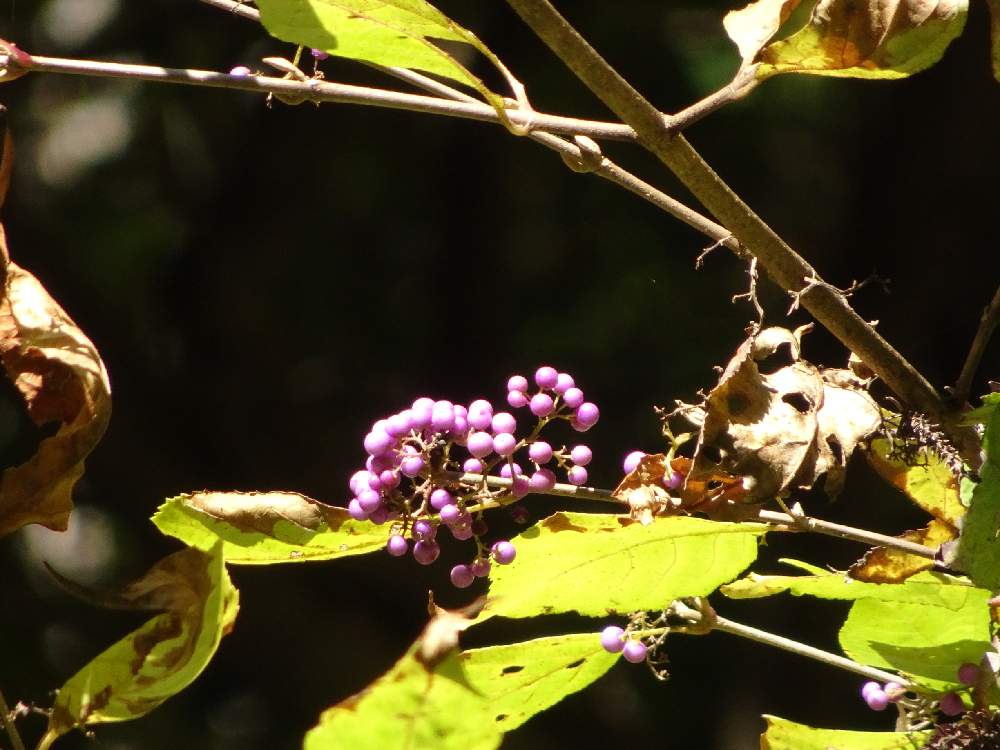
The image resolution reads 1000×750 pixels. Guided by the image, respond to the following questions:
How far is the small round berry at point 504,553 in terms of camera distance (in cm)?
67

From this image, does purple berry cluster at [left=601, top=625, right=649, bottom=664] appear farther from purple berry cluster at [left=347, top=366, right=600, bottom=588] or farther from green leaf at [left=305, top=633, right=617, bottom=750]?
green leaf at [left=305, top=633, right=617, bottom=750]

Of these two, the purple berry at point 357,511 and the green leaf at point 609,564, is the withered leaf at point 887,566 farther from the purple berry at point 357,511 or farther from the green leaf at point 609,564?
the purple berry at point 357,511

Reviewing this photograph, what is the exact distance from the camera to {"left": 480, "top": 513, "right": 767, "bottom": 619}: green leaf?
63 cm

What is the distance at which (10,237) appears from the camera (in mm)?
2137

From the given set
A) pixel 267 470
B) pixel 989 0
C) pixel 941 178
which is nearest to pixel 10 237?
pixel 267 470

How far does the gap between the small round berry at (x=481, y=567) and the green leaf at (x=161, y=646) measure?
186 millimetres

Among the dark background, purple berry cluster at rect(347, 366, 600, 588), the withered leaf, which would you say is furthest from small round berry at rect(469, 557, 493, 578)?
the dark background

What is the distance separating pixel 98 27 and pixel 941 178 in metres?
1.54

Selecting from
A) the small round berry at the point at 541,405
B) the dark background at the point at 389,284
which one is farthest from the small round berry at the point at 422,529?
Answer: the dark background at the point at 389,284

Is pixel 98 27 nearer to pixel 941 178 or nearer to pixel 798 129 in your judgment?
pixel 798 129

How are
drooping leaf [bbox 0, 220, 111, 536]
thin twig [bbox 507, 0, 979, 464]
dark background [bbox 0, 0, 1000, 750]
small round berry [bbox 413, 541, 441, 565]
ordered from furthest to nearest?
dark background [bbox 0, 0, 1000, 750]
small round berry [bbox 413, 541, 441, 565]
drooping leaf [bbox 0, 220, 111, 536]
thin twig [bbox 507, 0, 979, 464]

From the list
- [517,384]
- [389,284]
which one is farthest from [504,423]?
[389,284]

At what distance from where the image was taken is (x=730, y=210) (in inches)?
20.7

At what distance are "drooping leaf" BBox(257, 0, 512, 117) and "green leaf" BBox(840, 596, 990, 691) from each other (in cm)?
38
